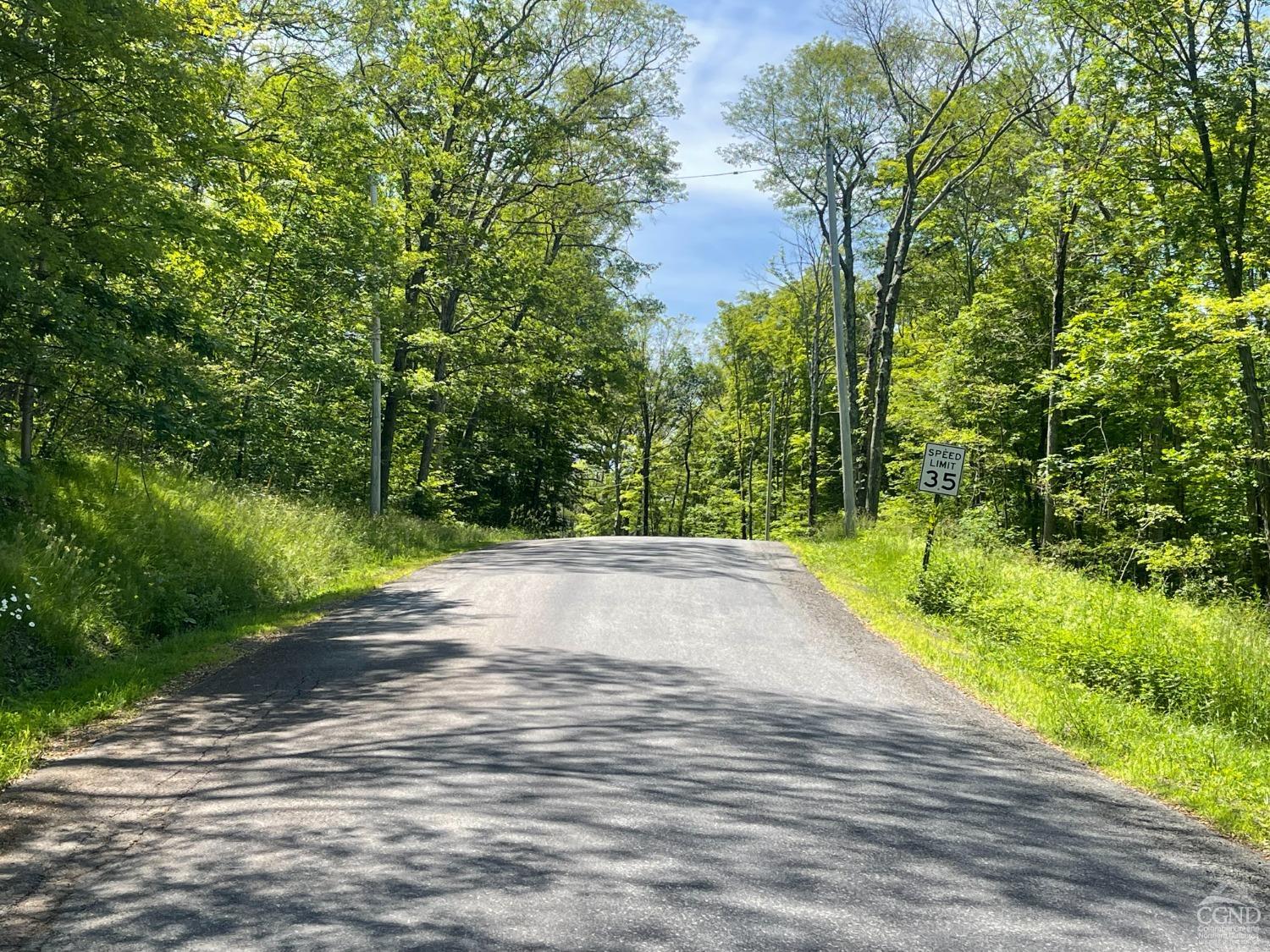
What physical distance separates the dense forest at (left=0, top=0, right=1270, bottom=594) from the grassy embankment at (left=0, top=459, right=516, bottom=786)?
77 cm

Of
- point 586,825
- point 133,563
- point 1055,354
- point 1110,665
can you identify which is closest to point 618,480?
point 1055,354

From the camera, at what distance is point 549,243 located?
34344 mm

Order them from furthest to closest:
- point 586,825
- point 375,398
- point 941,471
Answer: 1. point 375,398
2. point 941,471
3. point 586,825

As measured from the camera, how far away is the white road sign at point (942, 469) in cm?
1427

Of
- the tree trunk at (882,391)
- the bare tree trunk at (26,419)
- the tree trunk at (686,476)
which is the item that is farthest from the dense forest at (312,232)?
the tree trunk at (686,476)

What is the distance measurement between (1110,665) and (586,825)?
7.20m

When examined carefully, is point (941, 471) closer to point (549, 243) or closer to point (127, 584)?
point (127, 584)

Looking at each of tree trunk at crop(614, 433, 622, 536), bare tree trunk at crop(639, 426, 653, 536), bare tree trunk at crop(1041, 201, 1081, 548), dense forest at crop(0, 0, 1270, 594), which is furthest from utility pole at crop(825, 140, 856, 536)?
tree trunk at crop(614, 433, 622, 536)

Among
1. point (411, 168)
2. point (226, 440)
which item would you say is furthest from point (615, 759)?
point (411, 168)

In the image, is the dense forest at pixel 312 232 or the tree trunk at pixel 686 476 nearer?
the dense forest at pixel 312 232

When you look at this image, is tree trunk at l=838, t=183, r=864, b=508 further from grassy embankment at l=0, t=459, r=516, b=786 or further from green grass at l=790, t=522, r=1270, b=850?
grassy embankment at l=0, t=459, r=516, b=786

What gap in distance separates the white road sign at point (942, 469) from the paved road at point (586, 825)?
6.18m

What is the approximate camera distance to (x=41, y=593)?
8.29 metres

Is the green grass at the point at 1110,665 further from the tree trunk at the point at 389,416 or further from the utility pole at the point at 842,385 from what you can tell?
the tree trunk at the point at 389,416
